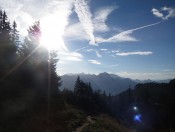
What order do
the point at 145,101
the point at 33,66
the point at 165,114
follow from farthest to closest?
the point at 145,101 → the point at 165,114 → the point at 33,66

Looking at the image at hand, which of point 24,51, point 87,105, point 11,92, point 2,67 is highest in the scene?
point 24,51

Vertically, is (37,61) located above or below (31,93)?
above

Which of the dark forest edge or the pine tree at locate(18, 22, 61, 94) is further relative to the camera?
the pine tree at locate(18, 22, 61, 94)

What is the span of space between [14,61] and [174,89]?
18728cm

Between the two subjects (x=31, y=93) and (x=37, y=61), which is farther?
(x=37, y=61)

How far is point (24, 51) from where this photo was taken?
37.2 meters

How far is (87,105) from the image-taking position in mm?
82500

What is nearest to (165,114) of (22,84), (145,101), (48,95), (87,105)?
(145,101)

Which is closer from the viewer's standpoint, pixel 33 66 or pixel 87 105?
pixel 33 66

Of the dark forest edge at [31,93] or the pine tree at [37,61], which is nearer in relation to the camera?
the dark forest edge at [31,93]

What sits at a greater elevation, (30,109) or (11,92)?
(11,92)

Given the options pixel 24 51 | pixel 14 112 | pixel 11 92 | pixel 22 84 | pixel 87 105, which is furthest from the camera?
pixel 87 105

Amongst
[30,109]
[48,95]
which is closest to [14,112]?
[30,109]

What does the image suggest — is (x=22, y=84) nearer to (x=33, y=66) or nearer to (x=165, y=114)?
(x=33, y=66)
